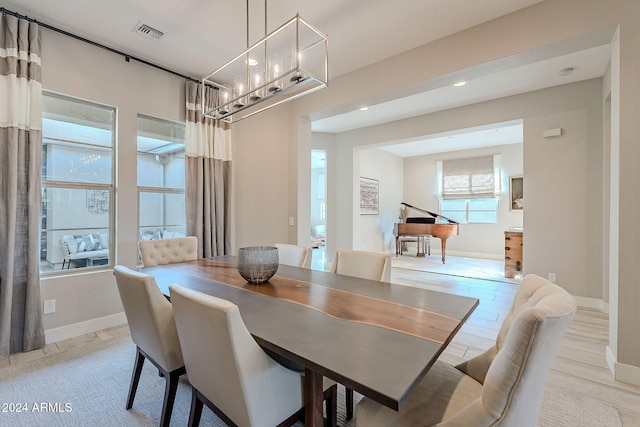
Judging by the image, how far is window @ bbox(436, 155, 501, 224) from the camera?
23.1ft

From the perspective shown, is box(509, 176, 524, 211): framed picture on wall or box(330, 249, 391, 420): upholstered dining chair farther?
box(509, 176, 524, 211): framed picture on wall

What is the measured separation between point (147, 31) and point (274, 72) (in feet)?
5.25

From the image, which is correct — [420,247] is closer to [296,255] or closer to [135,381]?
[296,255]

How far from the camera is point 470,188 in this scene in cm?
732

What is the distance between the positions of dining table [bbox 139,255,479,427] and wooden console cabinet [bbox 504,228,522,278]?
421 cm

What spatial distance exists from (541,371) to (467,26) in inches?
110

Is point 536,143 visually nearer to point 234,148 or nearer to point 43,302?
point 234,148

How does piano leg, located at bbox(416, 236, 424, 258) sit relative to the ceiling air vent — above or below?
below

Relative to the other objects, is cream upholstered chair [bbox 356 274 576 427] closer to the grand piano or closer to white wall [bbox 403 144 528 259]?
the grand piano

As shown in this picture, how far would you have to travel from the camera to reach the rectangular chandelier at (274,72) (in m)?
1.77

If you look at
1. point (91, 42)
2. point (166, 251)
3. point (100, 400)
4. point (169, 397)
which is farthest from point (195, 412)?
point (91, 42)

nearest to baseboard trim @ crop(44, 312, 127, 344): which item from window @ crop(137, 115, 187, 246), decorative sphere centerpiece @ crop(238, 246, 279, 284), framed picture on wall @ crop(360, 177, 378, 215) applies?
window @ crop(137, 115, 187, 246)

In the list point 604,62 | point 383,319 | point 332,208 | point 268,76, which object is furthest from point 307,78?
point 332,208

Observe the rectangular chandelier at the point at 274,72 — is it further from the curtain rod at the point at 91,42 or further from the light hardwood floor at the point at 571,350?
the light hardwood floor at the point at 571,350
